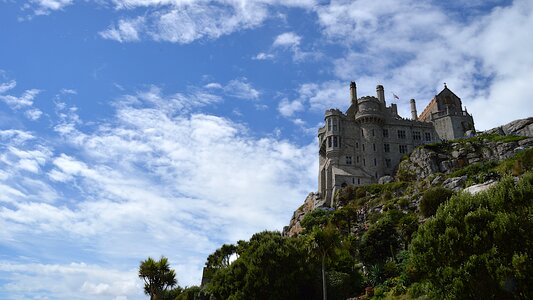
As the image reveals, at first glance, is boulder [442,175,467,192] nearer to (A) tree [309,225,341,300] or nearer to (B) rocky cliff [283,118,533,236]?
(B) rocky cliff [283,118,533,236]

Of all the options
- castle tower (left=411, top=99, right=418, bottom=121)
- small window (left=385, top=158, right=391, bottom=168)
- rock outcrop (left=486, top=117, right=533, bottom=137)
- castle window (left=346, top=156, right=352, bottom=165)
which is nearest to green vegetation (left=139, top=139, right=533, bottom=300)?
rock outcrop (left=486, top=117, right=533, bottom=137)

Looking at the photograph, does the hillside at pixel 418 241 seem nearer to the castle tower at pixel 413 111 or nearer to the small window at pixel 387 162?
the small window at pixel 387 162

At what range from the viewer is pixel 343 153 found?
317 ft

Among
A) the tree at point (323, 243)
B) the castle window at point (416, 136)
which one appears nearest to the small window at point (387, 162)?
the castle window at point (416, 136)

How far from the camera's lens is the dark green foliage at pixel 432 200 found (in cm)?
6550

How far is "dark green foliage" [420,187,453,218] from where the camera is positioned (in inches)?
2579

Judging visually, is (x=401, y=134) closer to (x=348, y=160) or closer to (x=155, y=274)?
(x=348, y=160)

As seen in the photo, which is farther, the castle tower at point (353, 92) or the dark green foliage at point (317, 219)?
the castle tower at point (353, 92)

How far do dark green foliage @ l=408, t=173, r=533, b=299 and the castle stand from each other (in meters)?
58.2

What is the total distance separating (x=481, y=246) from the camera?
3073cm

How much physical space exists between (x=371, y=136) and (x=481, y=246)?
6955 cm

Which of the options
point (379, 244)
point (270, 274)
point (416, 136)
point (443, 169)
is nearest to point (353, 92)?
point (416, 136)

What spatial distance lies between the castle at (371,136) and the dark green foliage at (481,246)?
2292 inches

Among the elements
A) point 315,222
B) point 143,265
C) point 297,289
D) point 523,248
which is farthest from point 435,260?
point 315,222
